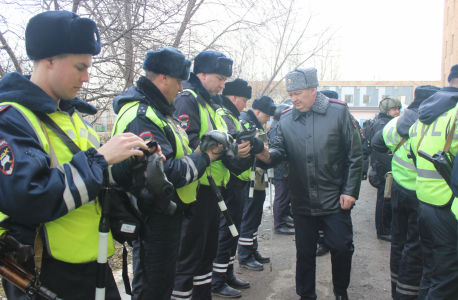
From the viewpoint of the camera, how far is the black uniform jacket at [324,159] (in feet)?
10.6

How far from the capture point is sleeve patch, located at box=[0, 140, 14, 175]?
1.31m

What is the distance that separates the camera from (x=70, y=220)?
157 cm

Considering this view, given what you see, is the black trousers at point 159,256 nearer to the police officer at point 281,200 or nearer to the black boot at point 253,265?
the black boot at point 253,265

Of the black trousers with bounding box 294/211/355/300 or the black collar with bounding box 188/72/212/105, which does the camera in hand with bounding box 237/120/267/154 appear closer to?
the black collar with bounding box 188/72/212/105

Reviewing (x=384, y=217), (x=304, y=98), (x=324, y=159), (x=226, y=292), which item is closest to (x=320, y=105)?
(x=304, y=98)

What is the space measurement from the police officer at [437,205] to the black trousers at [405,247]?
41 centimetres

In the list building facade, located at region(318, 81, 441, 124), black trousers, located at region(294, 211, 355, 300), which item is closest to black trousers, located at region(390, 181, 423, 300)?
black trousers, located at region(294, 211, 355, 300)

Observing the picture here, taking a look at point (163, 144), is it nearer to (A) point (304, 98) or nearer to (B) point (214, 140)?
(B) point (214, 140)

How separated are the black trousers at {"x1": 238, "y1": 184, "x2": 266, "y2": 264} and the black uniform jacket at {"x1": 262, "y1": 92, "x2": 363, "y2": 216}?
4.95 feet

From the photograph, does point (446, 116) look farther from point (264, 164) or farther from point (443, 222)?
point (264, 164)

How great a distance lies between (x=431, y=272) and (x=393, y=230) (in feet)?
3.18

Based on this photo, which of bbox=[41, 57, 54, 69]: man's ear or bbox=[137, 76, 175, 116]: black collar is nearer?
bbox=[41, 57, 54, 69]: man's ear

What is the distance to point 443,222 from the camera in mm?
2615

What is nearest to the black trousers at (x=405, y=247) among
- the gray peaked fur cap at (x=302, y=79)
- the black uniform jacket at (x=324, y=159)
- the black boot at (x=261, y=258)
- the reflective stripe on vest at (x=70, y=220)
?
the black uniform jacket at (x=324, y=159)
